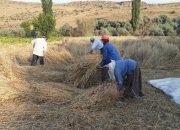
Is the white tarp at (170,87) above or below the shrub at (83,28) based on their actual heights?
above

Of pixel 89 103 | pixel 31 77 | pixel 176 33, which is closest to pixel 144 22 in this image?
pixel 176 33

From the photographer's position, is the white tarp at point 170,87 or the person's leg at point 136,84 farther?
the white tarp at point 170,87

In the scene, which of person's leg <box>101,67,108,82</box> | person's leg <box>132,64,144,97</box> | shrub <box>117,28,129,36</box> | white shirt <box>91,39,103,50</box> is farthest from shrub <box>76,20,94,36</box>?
person's leg <box>132,64,144,97</box>

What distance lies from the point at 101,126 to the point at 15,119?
173 centimetres

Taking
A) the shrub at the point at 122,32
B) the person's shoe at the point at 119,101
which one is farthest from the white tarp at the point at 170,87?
the shrub at the point at 122,32

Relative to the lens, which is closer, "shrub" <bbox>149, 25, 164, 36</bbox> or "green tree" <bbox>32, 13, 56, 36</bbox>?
"green tree" <bbox>32, 13, 56, 36</bbox>

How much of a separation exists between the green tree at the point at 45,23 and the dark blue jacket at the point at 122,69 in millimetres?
24210

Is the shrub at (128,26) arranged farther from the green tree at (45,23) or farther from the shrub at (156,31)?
the green tree at (45,23)

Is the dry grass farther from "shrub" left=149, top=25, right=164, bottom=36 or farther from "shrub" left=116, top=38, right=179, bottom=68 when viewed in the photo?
"shrub" left=149, top=25, right=164, bottom=36

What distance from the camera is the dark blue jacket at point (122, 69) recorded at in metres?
9.65

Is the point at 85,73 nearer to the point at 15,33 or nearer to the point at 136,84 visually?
the point at 136,84

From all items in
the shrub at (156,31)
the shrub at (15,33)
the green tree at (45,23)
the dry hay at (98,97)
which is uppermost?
the dry hay at (98,97)

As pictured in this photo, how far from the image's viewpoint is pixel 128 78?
10.1m

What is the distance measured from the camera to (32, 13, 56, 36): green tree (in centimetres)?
3375
